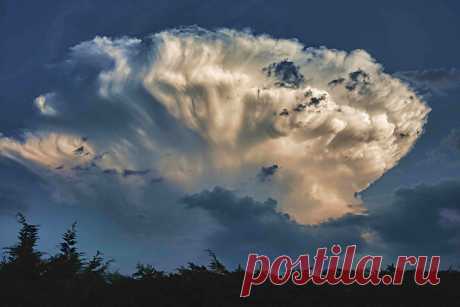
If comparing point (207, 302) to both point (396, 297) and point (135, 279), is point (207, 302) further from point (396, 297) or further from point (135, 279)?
point (396, 297)

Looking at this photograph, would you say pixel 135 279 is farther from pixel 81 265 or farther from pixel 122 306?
pixel 81 265

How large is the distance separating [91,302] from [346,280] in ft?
20.9

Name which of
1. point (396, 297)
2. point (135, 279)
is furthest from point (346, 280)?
point (135, 279)

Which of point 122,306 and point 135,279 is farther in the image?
point 135,279

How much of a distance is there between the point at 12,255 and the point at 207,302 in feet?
27.1

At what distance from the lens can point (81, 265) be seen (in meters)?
15.8

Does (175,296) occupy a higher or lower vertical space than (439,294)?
lower

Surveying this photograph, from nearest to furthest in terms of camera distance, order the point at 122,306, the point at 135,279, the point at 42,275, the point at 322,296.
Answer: the point at 122,306 → the point at 322,296 → the point at 135,279 → the point at 42,275

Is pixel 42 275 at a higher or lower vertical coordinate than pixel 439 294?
lower

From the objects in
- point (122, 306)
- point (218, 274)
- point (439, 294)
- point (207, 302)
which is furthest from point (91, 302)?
point (439, 294)

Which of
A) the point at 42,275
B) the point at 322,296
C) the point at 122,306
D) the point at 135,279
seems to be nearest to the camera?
the point at 122,306

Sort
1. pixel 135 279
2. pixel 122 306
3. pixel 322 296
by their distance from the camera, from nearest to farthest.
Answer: pixel 122 306 < pixel 322 296 < pixel 135 279

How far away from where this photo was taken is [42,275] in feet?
50.1

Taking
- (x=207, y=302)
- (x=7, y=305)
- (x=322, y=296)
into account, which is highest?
(x=322, y=296)
